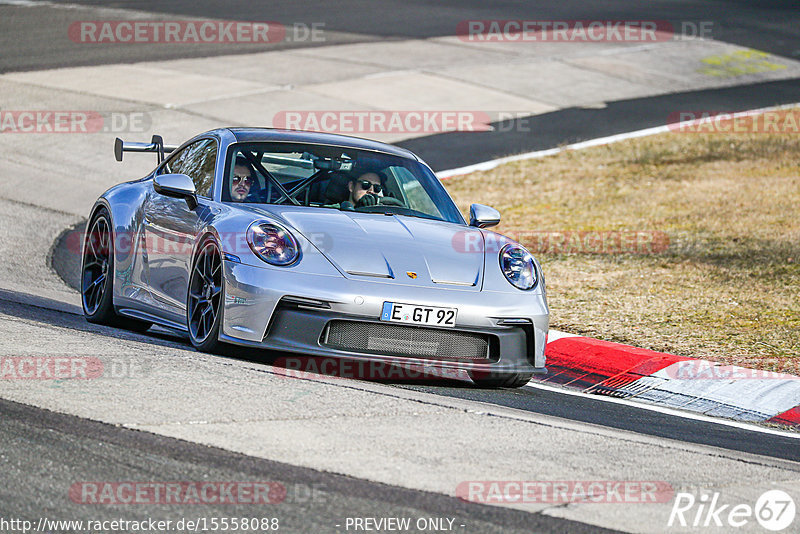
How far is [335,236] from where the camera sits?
21.6ft

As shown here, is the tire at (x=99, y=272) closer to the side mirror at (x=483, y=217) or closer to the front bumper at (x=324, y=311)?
the front bumper at (x=324, y=311)

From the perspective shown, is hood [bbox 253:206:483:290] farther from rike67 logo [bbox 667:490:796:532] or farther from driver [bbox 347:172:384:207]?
rike67 logo [bbox 667:490:796:532]

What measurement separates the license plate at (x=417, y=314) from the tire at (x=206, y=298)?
898mm

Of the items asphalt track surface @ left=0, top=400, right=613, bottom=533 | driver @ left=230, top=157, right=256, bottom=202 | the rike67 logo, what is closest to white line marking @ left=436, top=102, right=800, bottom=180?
driver @ left=230, top=157, right=256, bottom=202

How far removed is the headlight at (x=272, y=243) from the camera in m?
6.35

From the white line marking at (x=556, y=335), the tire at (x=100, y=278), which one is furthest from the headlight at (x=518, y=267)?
the tire at (x=100, y=278)

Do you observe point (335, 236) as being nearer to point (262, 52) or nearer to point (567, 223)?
point (567, 223)

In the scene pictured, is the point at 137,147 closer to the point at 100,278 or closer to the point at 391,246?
the point at 100,278

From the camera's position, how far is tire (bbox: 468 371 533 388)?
22.5 ft

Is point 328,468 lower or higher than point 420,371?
higher

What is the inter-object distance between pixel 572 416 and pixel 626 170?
34.1 feet

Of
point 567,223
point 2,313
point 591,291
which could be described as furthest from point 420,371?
point 567,223

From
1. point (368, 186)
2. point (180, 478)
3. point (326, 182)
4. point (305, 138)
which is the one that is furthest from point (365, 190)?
point (180, 478)

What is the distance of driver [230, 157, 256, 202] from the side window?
0.16 metres
